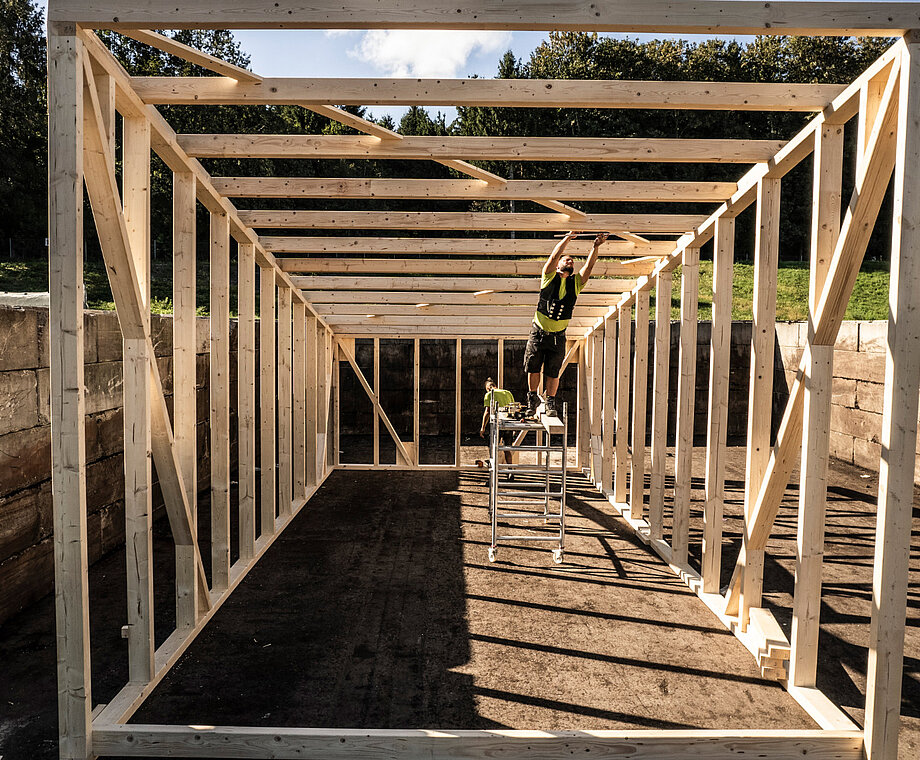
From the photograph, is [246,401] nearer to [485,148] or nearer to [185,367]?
[185,367]

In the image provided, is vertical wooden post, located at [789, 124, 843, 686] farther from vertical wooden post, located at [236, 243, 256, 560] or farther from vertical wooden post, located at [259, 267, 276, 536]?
vertical wooden post, located at [259, 267, 276, 536]

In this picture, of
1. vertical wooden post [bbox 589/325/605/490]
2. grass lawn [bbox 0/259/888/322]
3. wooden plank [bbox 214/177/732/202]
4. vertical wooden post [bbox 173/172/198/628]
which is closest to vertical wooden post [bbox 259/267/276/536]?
wooden plank [bbox 214/177/732/202]

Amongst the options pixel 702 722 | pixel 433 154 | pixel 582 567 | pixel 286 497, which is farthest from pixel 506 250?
pixel 702 722

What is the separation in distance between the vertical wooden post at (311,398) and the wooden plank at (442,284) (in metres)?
1.47

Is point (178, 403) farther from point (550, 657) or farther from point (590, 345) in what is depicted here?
point (590, 345)

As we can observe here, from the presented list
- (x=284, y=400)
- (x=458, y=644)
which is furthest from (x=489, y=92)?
(x=284, y=400)

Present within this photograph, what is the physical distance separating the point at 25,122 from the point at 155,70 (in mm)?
4877

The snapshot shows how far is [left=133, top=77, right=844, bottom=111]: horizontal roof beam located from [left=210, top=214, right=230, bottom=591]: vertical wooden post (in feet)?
5.09

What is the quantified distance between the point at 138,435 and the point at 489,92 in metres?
2.53

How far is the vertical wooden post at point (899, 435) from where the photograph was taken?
2896 millimetres

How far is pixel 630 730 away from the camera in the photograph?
3.27m

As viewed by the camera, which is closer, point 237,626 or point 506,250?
point 237,626

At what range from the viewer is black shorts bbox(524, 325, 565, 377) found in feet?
23.1

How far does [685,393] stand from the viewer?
5.66 metres
